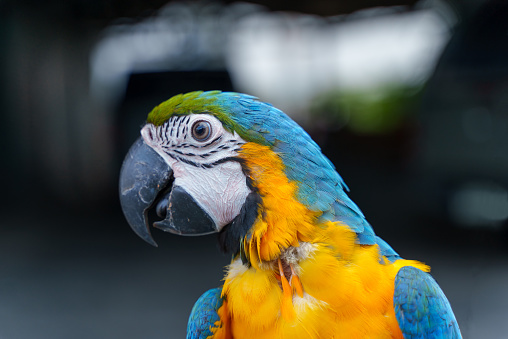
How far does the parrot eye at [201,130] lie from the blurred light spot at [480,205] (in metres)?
4.18

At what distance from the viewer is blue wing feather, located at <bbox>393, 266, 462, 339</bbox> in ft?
3.01

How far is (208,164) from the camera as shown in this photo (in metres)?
1.04

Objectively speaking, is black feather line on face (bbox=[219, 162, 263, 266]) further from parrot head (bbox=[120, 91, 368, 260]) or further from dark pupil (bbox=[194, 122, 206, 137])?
dark pupil (bbox=[194, 122, 206, 137])

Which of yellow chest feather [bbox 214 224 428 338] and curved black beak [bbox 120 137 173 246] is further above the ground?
curved black beak [bbox 120 137 173 246]

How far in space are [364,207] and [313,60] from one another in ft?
7.24

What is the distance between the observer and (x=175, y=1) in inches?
193

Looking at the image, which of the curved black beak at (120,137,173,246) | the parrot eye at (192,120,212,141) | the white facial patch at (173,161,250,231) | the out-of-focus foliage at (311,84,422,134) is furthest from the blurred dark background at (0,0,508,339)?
the parrot eye at (192,120,212,141)

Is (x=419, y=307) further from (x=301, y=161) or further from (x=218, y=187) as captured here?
(x=218, y=187)

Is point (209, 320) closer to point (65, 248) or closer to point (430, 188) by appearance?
point (65, 248)

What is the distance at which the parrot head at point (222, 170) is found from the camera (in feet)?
3.17

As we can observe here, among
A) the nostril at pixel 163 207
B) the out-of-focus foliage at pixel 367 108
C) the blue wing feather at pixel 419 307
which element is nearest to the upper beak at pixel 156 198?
the nostril at pixel 163 207

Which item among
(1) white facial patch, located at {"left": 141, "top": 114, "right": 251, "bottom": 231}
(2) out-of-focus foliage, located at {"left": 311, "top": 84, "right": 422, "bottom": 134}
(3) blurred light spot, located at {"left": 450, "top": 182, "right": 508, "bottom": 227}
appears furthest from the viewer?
(2) out-of-focus foliage, located at {"left": 311, "top": 84, "right": 422, "bottom": 134}

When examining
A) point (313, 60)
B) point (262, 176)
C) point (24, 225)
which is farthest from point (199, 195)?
point (24, 225)

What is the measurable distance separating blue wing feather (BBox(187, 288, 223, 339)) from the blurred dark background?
103 inches
